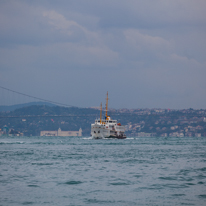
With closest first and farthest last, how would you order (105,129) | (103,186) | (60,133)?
(103,186) → (105,129) → (60,133)

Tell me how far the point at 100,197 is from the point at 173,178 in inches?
215

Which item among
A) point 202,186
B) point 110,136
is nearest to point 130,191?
point 202,186

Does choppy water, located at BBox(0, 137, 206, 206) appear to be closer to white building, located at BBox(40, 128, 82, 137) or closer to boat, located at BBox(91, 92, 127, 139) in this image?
boat, located at BBox(91, 92, 127, 139)

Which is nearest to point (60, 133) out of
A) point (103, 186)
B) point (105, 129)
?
point (105, 129)

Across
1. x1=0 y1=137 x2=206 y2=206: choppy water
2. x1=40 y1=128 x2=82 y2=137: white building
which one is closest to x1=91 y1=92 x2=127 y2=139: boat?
x1=0 y1=137 x2=206 y2=206: choppy water

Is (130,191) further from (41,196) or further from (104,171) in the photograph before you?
(104,171)

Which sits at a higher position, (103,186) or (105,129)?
(105,129)

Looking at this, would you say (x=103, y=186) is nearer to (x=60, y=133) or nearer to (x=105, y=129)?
(x=105, y=129)

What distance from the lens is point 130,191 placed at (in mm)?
15195

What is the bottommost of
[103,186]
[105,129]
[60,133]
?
[103,186]

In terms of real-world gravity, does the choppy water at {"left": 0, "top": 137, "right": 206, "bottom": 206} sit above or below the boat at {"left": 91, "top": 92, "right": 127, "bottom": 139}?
below

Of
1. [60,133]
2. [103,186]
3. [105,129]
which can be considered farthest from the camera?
[60,133]

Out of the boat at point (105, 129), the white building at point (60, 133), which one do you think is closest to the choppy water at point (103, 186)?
the boat at point (105, 129)

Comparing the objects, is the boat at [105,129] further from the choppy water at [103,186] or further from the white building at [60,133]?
the white building at [60,133]
